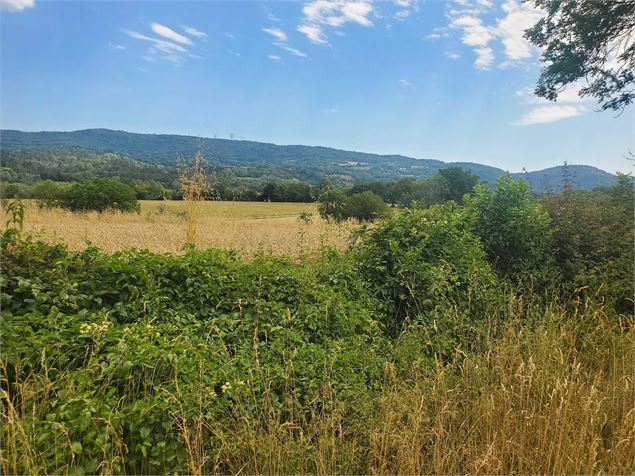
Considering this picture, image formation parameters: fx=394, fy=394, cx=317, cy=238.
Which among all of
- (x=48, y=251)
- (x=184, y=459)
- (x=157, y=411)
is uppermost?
(x=48, y=251)

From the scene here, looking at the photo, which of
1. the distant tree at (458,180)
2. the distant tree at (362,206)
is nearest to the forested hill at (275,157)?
the distant tree at (458,180)

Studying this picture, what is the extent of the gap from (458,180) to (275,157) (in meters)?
24.3

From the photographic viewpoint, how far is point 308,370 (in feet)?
10.0

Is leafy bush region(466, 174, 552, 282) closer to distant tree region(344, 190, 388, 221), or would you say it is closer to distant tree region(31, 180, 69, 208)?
distant tree region(344, 190, 388, 221)

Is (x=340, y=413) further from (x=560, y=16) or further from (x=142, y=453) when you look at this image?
(x=560, y=16)

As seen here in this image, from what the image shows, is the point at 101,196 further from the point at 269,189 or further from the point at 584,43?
the point at 584,43

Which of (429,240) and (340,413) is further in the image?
(429,240)

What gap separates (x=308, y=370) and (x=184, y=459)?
1078mm

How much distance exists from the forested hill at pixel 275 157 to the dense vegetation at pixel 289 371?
362 centimetres

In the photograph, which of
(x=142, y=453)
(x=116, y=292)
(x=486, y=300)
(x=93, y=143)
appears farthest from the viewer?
(x=93, y=143)

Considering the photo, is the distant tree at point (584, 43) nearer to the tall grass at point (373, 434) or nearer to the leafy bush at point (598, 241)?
the leafy bush at point (598, 241)

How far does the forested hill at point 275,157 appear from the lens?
809cm

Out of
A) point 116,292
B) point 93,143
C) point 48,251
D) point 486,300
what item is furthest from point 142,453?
point 93,143

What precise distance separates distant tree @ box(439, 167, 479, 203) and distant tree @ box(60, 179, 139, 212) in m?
19.8
